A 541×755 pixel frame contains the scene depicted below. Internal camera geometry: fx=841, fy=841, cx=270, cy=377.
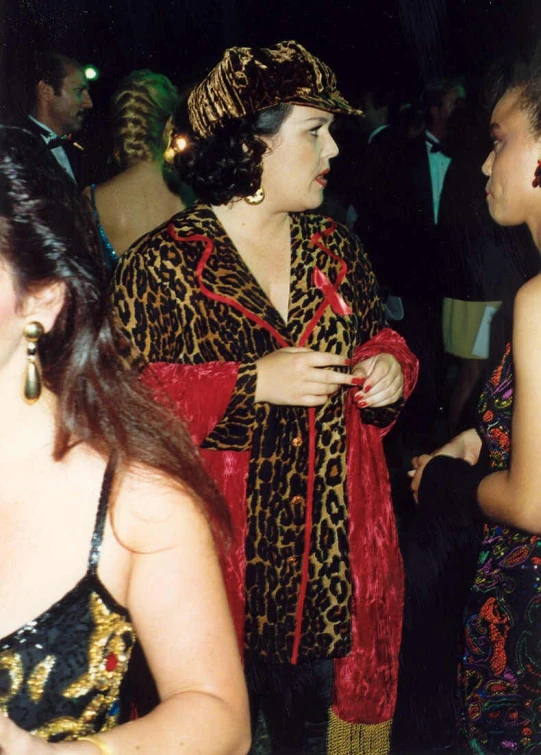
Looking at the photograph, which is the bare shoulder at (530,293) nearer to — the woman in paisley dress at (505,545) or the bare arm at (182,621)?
the woman in paisley dress at (505,545)

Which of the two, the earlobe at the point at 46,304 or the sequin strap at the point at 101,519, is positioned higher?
the earlobe at the point at 46,304

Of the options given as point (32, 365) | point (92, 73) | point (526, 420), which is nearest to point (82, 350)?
point (32, 365)

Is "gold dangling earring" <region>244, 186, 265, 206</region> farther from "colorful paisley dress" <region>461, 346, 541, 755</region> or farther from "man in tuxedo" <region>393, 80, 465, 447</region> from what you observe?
"man in tuxedo" <region>393, 80, 465, 447</region>

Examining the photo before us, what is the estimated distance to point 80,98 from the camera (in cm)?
326

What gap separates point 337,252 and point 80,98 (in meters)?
1.69

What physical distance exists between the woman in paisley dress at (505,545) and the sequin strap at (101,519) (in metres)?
0.66

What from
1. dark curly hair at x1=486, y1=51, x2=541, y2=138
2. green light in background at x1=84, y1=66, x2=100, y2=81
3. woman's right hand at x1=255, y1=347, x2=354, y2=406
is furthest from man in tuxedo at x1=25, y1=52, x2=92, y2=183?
dark curly hair at x1=486, y1=51, x2=541, y2=138

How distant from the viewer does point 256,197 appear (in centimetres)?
198

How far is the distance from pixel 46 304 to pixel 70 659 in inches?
18.2

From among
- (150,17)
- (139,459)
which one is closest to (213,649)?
(139,459)

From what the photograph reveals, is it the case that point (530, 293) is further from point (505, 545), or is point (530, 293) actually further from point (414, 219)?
point (414, 219)

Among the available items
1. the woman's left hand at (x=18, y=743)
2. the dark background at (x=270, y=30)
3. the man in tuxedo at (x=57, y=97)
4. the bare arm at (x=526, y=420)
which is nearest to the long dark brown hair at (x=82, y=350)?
the woman's left hand at (x=18, y=743)

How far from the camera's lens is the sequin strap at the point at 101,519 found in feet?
3.55

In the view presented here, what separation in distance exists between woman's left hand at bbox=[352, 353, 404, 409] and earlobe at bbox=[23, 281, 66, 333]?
0.90 m
